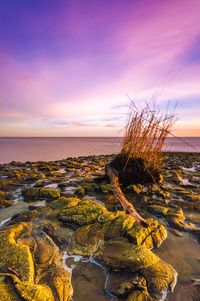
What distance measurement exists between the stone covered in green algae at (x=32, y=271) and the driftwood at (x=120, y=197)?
1.74 m

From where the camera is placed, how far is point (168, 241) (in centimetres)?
381

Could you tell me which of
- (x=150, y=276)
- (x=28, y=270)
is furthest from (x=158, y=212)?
(x=28, y=270)

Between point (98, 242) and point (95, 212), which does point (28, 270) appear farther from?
point (95, 212)

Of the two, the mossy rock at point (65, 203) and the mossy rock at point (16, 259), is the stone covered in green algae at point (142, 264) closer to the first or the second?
the mossy rock at point (16, 259)

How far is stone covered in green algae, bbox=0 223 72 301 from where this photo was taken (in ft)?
7.20

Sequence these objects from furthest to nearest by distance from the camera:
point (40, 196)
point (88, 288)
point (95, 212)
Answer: point (40, 196)
point (95, 212)
point (88, 288)

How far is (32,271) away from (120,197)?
3.38m

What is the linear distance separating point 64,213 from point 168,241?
85.4 inches

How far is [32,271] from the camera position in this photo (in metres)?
2.59

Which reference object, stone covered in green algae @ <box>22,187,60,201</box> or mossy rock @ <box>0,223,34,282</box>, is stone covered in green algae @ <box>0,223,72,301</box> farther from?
stone covered in green algae @ <box>22,187,60,201</box>

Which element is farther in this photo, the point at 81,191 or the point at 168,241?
the point at 81,191

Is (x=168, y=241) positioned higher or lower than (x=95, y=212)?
lower

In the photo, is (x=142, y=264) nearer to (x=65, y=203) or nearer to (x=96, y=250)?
(x=96, y=250)

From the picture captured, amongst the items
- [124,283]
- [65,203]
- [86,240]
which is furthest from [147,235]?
[65,203]
